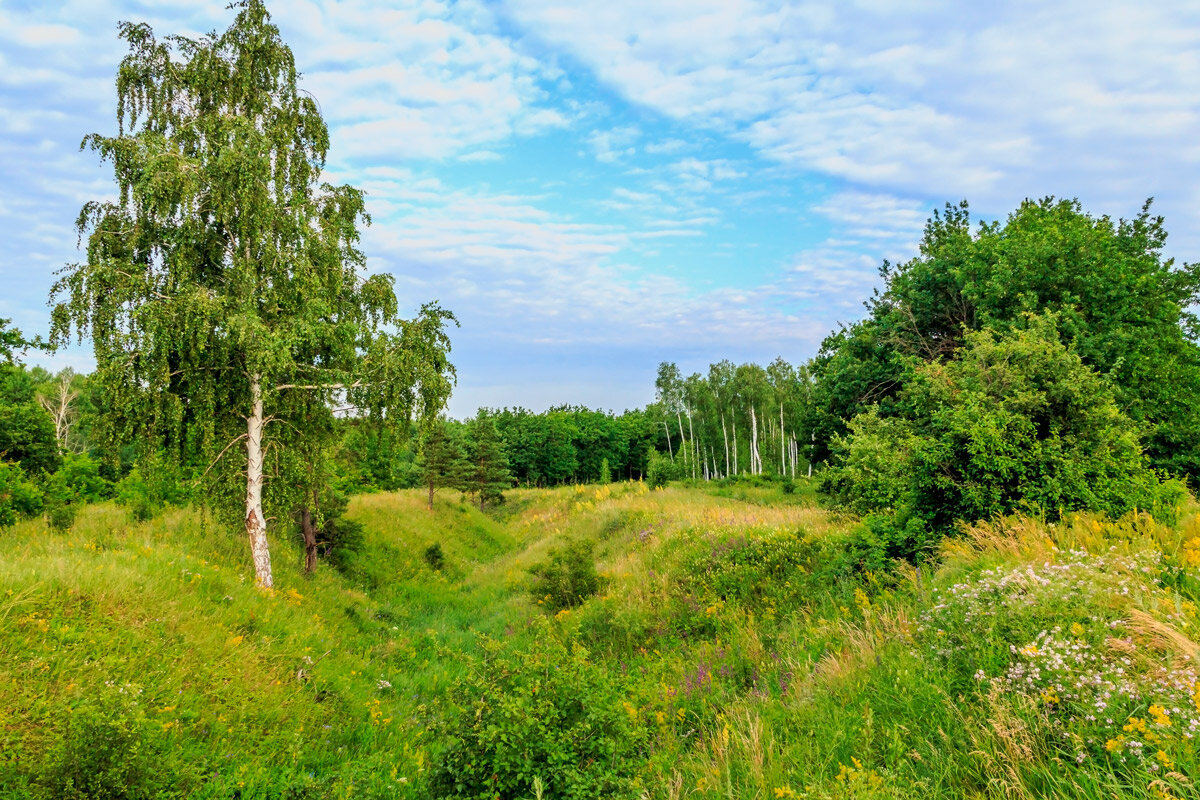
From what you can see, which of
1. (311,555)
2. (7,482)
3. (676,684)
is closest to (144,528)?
(7,482)

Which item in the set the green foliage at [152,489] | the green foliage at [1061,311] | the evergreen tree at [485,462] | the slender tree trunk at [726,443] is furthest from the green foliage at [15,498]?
the slender tree trunk at [726,443]

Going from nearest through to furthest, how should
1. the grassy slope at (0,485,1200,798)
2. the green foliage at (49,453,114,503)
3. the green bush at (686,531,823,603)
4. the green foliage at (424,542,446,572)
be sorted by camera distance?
1. the grassy slope at (0,485,1200,798)
2. the green bush at (686,531,823,603)
3. the green foliage at (49,453,114,503)
4. the green foliage at (424,542,446,572)

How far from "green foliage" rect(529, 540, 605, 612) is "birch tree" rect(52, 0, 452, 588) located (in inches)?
214

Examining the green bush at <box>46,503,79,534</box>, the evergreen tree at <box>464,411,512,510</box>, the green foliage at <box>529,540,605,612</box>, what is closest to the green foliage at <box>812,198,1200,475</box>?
the green foliage at <box>529,540,605,612</box>

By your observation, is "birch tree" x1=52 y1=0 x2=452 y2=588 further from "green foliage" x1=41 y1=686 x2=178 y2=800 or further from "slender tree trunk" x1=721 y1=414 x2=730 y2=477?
"slender tree trunk" x1=721 y1=414 x2=730 y2=477

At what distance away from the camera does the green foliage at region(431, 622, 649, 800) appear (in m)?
4.07

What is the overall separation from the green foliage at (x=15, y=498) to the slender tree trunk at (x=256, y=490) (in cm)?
495

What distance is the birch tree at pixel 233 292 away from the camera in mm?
9414

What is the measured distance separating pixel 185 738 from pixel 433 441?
2549cm

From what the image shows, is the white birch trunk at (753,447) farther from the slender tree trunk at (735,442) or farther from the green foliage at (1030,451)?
the green foliage at (1030,451)

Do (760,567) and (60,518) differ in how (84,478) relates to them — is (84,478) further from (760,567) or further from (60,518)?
(760,567)

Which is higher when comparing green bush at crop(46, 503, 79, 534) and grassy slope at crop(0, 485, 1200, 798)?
green bush at crop(46, 503, 79, 534)

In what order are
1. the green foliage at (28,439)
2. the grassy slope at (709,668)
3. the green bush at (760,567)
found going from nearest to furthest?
the grassy slope at (709,668) < the green bush at (760,567) < the green foliage at (28,439)

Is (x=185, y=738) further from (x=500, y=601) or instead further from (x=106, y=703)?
(x=500, y=601)
